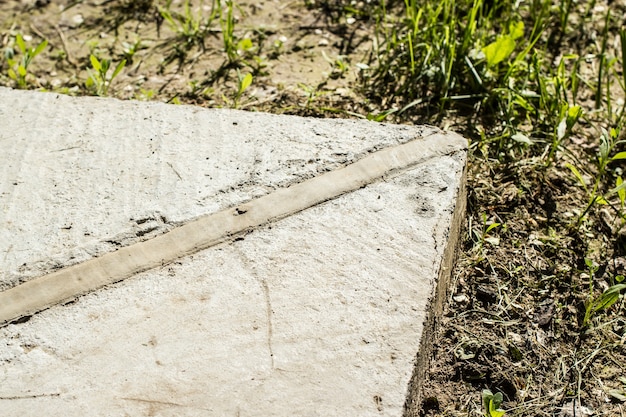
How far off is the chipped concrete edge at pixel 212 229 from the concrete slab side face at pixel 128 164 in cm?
3

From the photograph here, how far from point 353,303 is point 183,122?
87 cm

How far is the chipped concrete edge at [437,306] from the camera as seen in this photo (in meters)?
1.81

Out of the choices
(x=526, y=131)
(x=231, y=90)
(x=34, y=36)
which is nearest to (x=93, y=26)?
(x=34, y=36)

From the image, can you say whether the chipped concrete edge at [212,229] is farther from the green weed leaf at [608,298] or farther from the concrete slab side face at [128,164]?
the green weed leaf at [608,298]

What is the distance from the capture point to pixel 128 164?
7.39ft

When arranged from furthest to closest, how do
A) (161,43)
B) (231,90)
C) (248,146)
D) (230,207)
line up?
1. (161,43)
2. (231,90)
3. (248,146)
4. (230,207)

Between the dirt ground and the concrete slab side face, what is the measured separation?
38 centimetres

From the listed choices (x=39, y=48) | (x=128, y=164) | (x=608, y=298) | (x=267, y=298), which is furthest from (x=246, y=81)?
(x=608, y=298)

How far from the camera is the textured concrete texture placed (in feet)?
5.72

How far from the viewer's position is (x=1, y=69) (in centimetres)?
298

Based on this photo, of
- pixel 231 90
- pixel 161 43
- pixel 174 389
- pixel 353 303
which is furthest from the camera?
pixel 161 43

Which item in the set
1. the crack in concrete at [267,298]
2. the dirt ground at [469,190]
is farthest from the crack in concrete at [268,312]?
the dirt ground at [469,190]

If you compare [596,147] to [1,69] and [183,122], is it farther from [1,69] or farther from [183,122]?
[1,69]

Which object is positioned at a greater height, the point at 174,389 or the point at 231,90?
the point at 231,90
